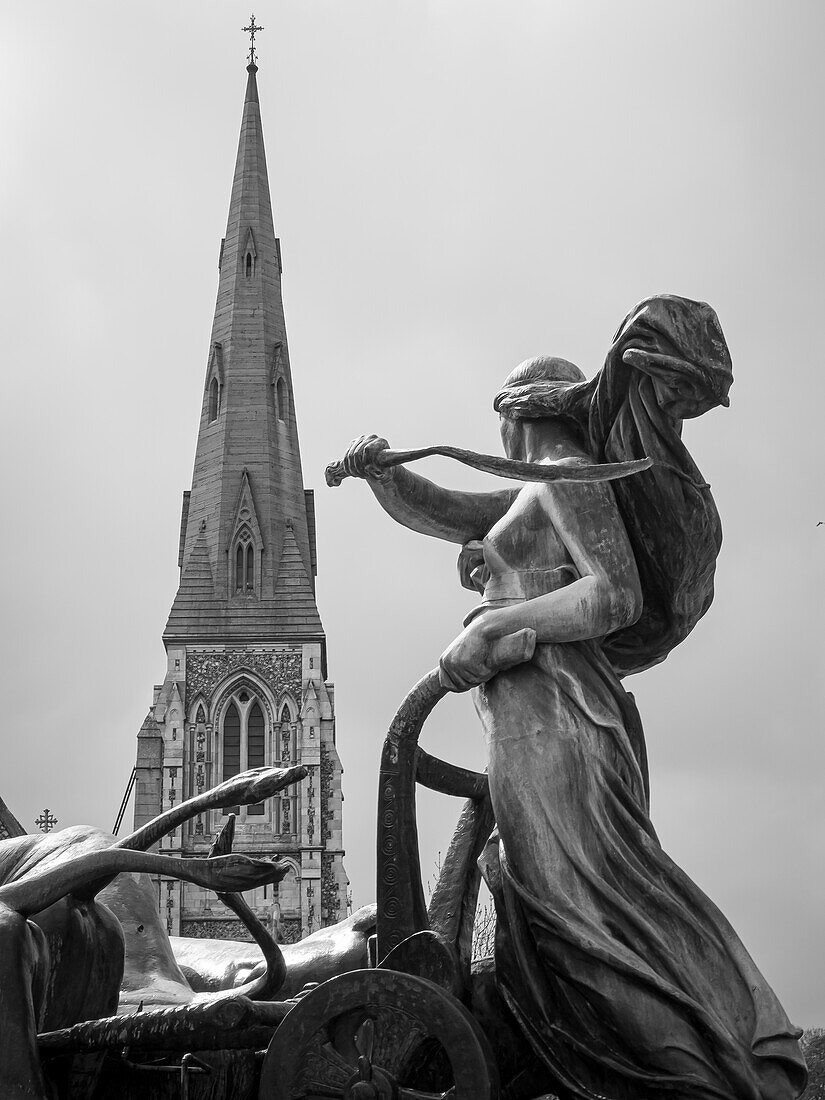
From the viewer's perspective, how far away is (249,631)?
74500 millimetres

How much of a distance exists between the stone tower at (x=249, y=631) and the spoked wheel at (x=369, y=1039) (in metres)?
58.3

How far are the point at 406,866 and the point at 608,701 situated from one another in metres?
0.70

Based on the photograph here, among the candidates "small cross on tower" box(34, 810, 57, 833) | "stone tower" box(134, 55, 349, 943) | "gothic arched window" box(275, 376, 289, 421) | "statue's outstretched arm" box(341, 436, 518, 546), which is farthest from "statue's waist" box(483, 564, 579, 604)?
"gothic arched window" box(275, 376, 289, 421)

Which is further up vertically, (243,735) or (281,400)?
(281,400)

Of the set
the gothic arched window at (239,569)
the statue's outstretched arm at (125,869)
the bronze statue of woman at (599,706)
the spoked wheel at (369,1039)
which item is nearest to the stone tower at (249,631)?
the gothic arched window at (239,569)

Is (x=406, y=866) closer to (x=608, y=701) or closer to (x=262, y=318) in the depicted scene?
(x=608, y=701)

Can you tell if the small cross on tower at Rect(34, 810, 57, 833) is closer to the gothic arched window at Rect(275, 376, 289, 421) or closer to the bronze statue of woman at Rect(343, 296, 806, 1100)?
the bronze statue of woman at Rect(343, 296, 806, 1100)

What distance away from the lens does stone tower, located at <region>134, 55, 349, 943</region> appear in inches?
2655

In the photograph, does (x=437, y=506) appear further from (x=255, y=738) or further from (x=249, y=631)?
(x=249, y=631)

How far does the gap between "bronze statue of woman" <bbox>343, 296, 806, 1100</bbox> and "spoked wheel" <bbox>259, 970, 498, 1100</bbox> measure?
11.3 inches

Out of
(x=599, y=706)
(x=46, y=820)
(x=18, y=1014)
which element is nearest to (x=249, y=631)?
(x=46, y=820)

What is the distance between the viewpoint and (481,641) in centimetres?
455

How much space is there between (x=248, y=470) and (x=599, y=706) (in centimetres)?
7429

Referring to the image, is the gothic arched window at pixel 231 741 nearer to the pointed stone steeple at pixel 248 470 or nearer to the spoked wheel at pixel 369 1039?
the pointed stone steeple at pixel 248 470
